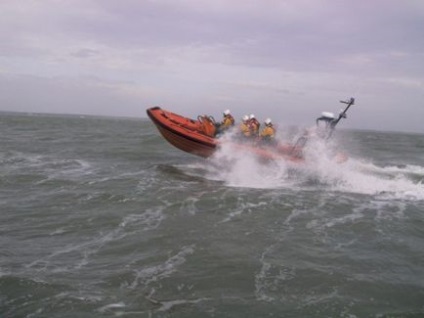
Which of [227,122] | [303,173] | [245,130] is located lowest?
[303,173]

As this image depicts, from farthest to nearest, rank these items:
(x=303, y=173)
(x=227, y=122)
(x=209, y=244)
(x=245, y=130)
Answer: (x=227, y=122) < (x=245, y=130) < (x=303, y=173) < (x=209, y=244)

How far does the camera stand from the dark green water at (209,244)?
16.8ft

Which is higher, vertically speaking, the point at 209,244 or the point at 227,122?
the point at 227,122

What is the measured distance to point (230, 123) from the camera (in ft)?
46.9

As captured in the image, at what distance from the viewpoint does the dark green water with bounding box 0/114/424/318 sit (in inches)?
202

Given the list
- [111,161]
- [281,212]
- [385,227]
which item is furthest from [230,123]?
[385,227]

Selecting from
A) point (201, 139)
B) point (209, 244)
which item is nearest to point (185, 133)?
point (201, 139)

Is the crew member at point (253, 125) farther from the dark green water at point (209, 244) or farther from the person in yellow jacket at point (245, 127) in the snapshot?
the dark green water at point (209, 244)

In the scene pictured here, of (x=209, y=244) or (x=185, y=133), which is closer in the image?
(x=209, y=244)

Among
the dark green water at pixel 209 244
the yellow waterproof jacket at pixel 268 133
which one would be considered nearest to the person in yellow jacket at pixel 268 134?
the yellow waterproof jacket at pixel 268 133

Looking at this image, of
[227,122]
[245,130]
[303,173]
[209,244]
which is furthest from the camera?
[227,122]

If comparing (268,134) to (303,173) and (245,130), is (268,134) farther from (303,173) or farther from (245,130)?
(303,173)

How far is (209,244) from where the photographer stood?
703cm

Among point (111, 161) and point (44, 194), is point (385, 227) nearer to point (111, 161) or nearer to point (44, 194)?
point (44, 194)
